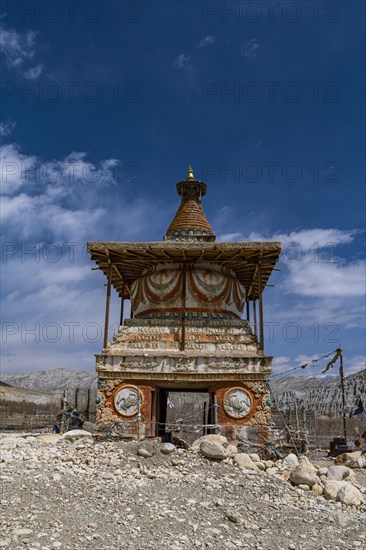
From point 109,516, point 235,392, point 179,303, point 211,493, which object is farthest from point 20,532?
point 179,303

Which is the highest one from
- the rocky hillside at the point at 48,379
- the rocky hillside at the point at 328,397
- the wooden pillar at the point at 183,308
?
the rocky hillside at the point at 48,379

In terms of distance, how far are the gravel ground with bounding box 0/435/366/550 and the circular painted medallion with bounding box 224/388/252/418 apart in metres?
4.22

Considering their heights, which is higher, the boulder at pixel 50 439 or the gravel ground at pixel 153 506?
the boulder at pixel 50 439

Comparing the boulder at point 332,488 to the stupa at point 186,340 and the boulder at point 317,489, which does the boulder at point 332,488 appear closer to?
the boulder at point 317,489

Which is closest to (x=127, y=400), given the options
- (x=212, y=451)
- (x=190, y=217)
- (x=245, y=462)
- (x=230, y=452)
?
(x=230, y=452)

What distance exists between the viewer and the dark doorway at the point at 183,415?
61.9 feet

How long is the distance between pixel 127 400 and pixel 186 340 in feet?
10.4

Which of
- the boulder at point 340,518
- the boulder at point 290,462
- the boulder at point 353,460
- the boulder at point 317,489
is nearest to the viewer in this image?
the boulder at point 340,518

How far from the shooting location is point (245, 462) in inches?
486

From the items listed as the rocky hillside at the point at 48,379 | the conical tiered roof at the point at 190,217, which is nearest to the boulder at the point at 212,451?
the conical tiered roof at the point at 190,217

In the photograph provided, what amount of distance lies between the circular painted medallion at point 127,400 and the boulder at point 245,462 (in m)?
5.05

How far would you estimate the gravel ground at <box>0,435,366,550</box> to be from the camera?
26.5 feet

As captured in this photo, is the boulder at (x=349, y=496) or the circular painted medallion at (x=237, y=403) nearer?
the boulder at (x=349, y=496)

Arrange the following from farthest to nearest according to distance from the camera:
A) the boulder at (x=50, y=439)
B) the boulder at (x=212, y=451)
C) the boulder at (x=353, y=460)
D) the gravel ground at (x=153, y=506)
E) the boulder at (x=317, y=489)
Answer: the boulder at (x=353, y=460) < the boulder at (x=50, y=439) < the boulder at (x=212, y=451) < the boulder at (x=317, y=489) < the gravel ground at (x=153, y=506)
